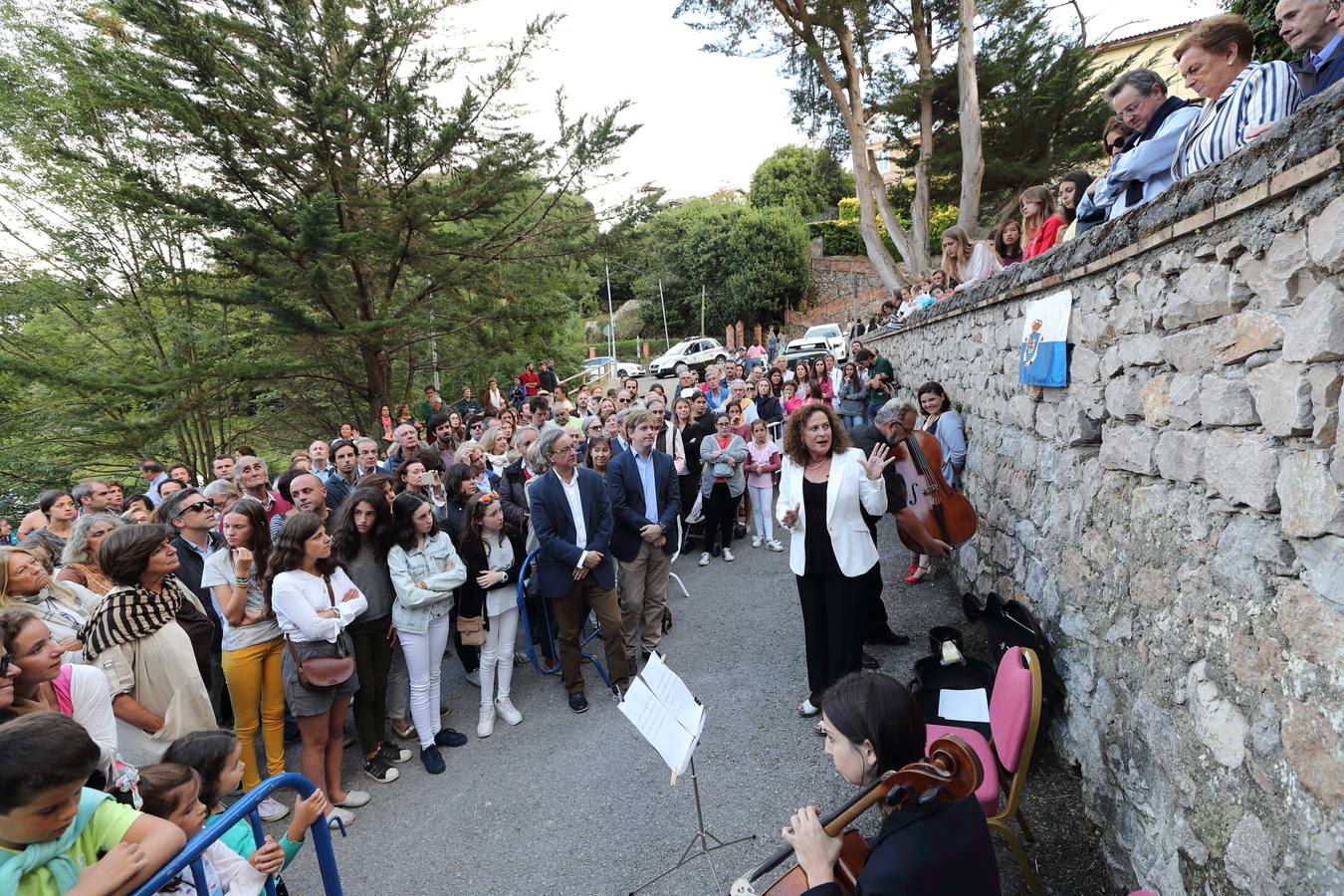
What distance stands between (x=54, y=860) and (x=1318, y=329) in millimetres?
3522

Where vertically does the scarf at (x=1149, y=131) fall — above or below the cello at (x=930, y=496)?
above

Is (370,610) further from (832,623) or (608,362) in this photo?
(608,362)

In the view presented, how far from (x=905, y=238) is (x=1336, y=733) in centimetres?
1597

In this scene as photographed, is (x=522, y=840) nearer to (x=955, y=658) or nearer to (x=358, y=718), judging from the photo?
(x=358, y=718)

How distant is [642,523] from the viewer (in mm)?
4973

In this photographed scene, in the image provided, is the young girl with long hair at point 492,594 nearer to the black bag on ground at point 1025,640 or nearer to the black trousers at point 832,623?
the black trousers at point 832,623

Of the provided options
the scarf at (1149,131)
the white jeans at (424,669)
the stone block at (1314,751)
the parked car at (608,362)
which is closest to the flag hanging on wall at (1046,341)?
the scarf at (1149,131)

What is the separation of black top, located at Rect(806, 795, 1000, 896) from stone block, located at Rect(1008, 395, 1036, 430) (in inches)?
113

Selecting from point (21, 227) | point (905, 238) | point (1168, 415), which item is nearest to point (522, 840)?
point (1168, 415)

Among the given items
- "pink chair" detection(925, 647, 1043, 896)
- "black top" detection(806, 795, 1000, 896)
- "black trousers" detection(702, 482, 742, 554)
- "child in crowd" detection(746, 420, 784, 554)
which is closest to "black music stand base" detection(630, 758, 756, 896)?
"pink chair" detection(925, 647, 1043, 896)

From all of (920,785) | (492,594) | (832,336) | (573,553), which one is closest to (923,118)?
(832,336)

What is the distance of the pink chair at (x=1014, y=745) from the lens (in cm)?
250

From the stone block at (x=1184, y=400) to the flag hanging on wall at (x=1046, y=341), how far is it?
1.07 metres

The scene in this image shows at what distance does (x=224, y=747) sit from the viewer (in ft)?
8.21
